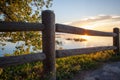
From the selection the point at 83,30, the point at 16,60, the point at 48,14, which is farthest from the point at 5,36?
the point at 16,60

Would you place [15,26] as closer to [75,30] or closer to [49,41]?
[49,41]

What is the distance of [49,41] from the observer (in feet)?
19.2

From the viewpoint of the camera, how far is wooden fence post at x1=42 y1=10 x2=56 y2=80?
5.80 meters

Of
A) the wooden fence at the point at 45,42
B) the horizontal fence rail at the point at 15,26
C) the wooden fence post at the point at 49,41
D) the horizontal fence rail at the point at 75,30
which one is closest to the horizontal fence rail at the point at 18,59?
the wooden fence at the point at 45,42

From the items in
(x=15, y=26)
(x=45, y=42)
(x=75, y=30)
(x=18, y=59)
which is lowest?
(x=18, y=59)

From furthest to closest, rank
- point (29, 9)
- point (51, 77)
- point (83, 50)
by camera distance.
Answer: point (29, 9) < point (83, 50) < point (51, 77)

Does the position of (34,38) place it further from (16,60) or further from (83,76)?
(16,60)

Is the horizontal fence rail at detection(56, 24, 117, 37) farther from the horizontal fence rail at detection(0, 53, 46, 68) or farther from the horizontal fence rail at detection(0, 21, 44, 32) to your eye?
the horizontal fence rail at detection(0, 53, 46, 68)

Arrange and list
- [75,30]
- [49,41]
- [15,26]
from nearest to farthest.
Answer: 1. [15,26]
2. [49,41]
3. [75,30]

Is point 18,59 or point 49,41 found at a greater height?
point 49,41

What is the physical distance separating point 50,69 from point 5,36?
153 inches

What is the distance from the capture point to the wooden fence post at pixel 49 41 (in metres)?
5.80

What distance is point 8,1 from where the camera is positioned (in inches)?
360

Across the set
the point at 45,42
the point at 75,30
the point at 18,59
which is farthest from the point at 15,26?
the point at 75,30
